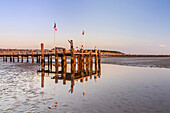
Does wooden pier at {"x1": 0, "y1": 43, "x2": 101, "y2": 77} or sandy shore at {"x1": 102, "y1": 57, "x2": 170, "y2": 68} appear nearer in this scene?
wooden pier at {"x1": 0, "y1": 43, "x2": 101, "y2": 77}

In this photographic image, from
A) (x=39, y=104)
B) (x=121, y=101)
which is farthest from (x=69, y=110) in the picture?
(x=121, y=101)

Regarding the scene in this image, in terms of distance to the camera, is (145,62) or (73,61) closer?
(73,61)

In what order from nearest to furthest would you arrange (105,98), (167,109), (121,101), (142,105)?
(167,109), (142,105), (121,101), (105,98)

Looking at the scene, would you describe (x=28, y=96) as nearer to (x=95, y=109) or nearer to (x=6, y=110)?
(x=6, y=110)

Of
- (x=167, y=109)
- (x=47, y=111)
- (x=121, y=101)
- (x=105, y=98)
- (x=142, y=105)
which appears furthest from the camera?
(x=105, y=98)

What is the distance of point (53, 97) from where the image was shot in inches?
395

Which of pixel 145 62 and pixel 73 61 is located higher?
pixel 73 61

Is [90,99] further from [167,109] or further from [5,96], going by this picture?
[5,96]

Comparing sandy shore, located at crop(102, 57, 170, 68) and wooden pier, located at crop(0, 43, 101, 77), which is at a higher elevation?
wooden pier, located at crop(0, 43, 101, 77)

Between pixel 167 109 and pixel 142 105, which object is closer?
pixel 167 109

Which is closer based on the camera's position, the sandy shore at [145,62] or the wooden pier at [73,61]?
the wooden pier at [73,61]

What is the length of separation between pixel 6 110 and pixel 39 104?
5.11 feet

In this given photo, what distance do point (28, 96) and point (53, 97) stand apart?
154cm

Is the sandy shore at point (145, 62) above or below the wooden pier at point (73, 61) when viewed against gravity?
below
